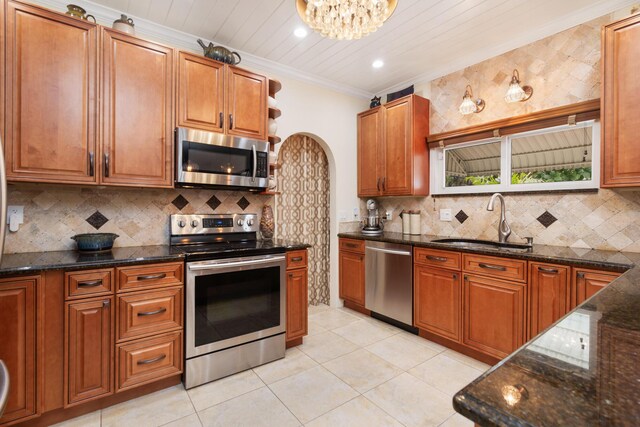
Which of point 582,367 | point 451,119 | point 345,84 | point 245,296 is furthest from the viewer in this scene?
point 345,84

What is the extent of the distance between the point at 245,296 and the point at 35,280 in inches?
48.4

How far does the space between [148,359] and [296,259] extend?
50.0 inches

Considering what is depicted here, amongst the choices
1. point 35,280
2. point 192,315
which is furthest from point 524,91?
point 35,280

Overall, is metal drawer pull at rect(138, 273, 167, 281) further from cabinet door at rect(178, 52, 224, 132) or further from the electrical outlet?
the electrical outlet

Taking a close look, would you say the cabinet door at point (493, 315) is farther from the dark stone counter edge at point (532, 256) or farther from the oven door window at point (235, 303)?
the oven door window at point (235, 303)

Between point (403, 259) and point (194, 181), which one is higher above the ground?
point (194, 181)

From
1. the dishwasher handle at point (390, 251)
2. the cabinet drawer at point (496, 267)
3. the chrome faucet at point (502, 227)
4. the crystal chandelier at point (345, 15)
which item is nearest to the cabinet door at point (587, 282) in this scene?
the cabinet drawer at point (496, 267)

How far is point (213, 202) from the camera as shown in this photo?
293 cm

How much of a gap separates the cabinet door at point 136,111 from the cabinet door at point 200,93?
8 cm

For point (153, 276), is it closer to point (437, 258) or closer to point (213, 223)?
point (213, 223)

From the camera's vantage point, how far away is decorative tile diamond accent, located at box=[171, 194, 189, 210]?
8.93 ft

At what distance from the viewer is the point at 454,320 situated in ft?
8.82

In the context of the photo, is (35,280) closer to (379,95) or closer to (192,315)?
(192,315)

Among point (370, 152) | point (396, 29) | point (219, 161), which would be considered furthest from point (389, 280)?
point (396, 29)
